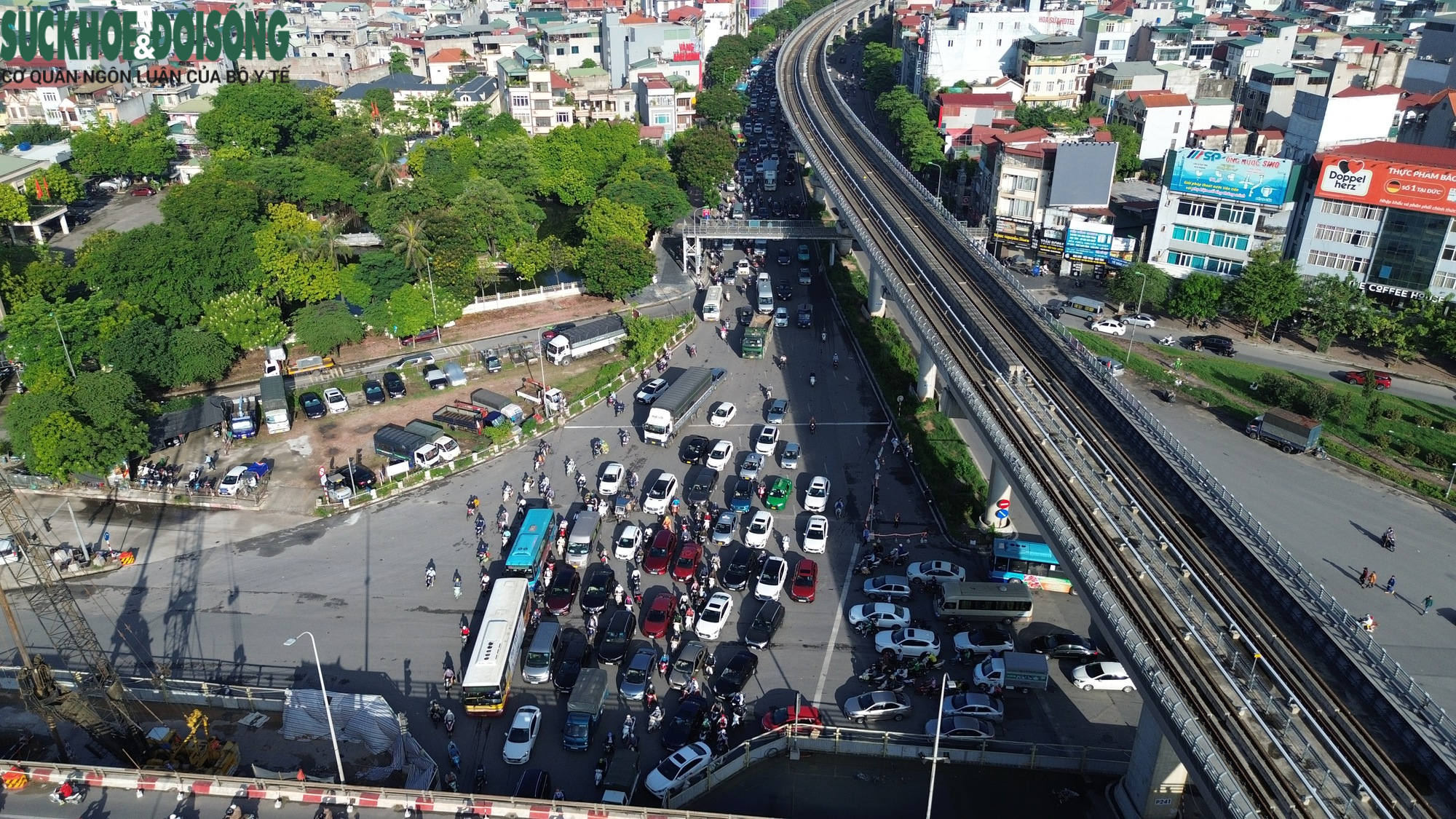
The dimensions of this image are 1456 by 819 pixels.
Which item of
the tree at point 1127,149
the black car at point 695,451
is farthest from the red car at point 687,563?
the tree at point 1127,149

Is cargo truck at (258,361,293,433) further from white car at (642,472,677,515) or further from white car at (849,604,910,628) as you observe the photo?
white car at (849,604,910,628)

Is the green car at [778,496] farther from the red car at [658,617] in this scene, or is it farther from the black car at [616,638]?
the black car at [616,638]

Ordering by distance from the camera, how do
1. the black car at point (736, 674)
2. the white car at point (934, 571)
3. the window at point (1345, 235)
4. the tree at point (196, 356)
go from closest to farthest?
the black car at point (736, 674) → the white car at point (934, 571) → the tree at point (196, 356) → the window at point (1345, 235)

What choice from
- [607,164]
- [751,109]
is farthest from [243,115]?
[751,109]

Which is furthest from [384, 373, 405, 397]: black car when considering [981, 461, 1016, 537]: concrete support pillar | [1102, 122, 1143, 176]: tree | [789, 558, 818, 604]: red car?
[1102, 122, 1143, 176]: tree

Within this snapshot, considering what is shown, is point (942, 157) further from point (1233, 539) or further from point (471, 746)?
point (471, 746)

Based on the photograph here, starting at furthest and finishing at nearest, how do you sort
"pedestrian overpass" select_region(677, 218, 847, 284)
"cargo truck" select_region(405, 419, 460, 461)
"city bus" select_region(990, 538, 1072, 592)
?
"pedestrian overpass" select_region(677, 218, 847, 284) → "cargo truck" select_region(405, 419, 460, 461) → "city bus" select_region(990, 538, 1072, 592)
